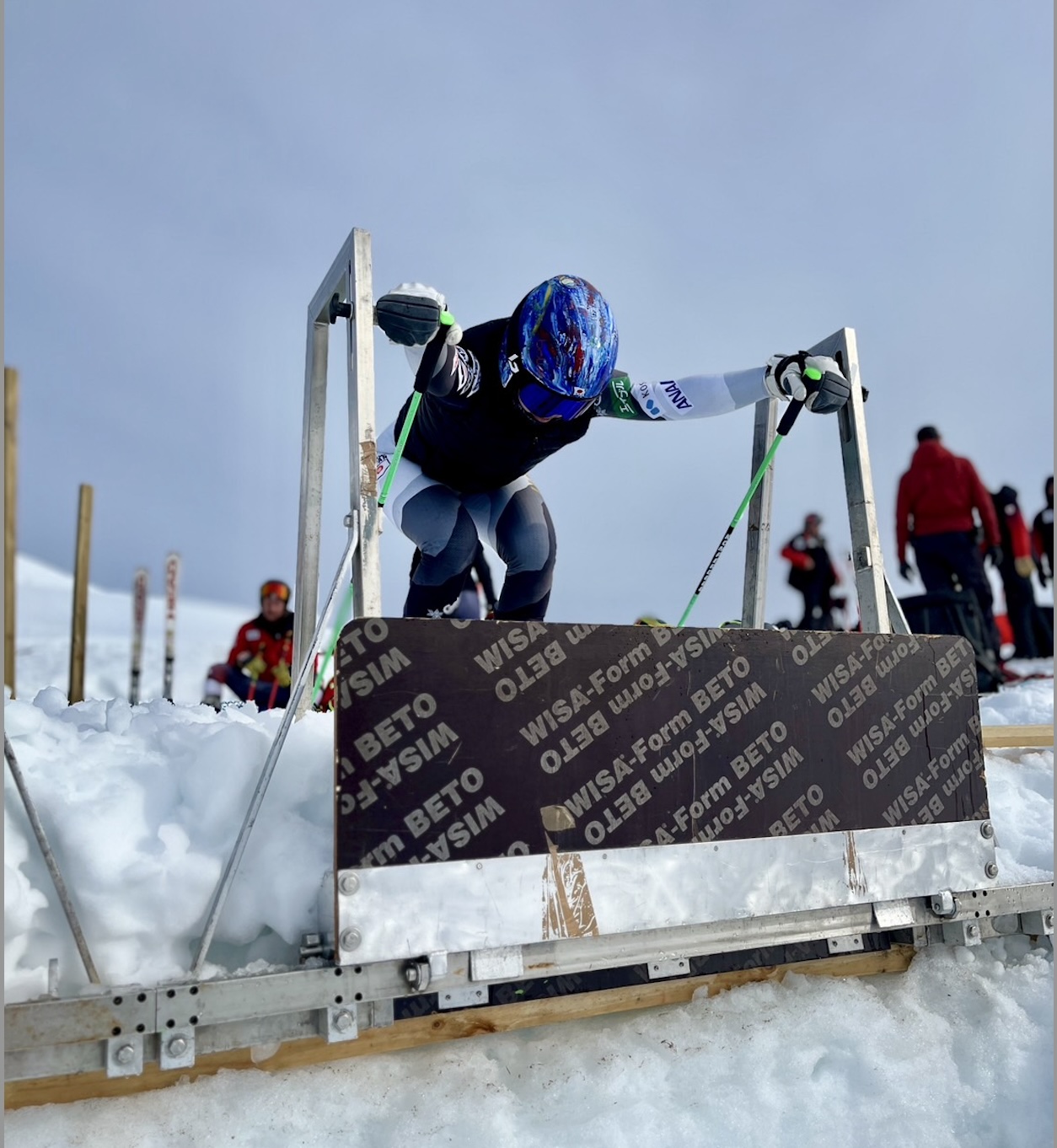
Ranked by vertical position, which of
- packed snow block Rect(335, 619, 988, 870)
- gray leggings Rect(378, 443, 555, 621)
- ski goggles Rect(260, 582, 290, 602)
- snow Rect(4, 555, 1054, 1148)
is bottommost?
snow Rect(4, 555, 1054, 1148)

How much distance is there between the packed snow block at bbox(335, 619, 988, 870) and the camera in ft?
6.52

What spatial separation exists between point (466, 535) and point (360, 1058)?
1.96 meters

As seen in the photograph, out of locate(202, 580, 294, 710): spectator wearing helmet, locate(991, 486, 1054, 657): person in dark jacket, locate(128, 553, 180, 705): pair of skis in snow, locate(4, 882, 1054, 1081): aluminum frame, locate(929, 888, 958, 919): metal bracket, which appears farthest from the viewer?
locate(128, 553, 180, 705): pair of skis in snow

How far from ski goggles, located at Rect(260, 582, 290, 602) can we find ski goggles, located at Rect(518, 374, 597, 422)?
6.05 metres

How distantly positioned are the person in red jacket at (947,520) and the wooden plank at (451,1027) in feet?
17.4

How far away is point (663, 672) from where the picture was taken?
92.3 inches

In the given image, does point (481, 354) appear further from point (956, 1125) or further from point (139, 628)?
point (139, 628)

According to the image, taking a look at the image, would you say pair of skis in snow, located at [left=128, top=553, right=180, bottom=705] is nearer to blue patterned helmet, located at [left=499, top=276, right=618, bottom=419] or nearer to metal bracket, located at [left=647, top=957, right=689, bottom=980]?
blue patterned helmet, located at [left=499, top=276, right=618, bottom=419]

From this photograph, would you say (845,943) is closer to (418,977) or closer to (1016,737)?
(418,977)

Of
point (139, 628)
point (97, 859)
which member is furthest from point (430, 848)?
point (139, 628)

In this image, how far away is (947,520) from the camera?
7371 millimetres

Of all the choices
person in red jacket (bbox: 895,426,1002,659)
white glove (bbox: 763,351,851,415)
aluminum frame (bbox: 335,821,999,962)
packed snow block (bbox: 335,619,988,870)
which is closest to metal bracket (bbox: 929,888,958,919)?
aluminum frame (bbox: 335,821,999,962)

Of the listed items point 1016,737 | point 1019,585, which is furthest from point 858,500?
point 1019,585

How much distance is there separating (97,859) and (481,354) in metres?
2.12
